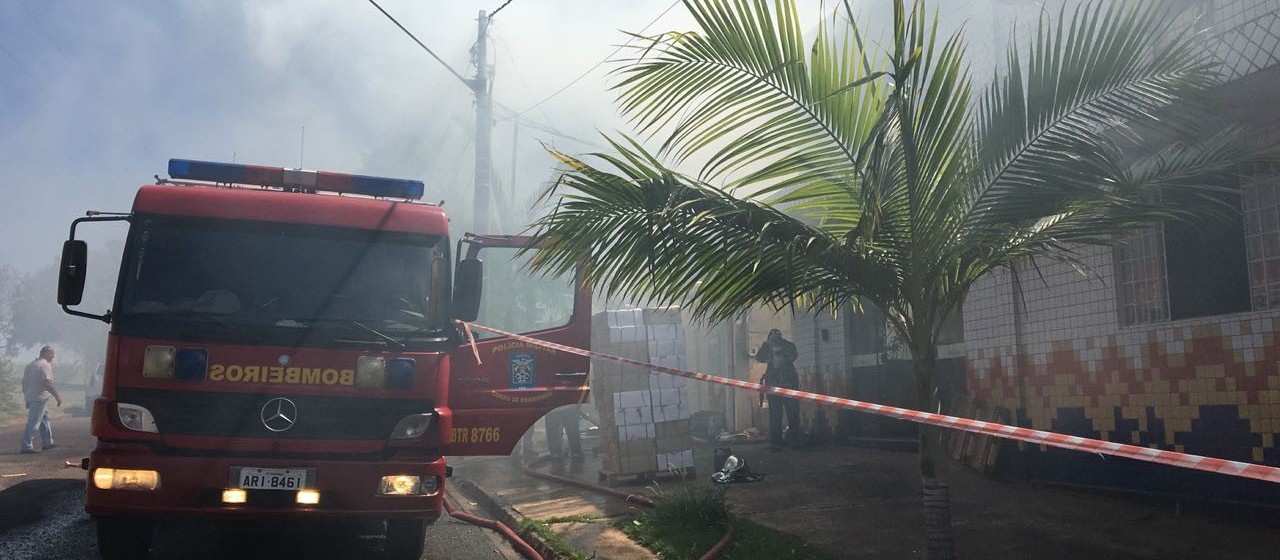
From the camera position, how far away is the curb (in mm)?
6513

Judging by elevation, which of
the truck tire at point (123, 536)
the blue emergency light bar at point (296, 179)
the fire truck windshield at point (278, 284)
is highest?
the blue emergency light bar at point (296, 179)

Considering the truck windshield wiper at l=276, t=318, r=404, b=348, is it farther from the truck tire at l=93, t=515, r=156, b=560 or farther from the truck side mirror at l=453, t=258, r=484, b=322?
the truck tire at l=93, t=515, r=156, b=560

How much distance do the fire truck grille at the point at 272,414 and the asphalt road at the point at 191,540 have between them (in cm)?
135

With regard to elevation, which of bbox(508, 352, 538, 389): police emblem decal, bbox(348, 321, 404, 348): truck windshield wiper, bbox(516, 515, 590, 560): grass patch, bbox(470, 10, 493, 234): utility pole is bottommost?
bbox(516, 515, 590, 560): grass patch

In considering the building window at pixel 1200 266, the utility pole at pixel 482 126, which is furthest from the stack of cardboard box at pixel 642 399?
the utility pole at pixel 482 126

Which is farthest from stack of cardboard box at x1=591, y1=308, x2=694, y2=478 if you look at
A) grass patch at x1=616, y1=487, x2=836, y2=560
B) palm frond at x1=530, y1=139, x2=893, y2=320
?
palm frond at x1=530, y1=139, x2=893, y2=320

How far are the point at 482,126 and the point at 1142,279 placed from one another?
1620 centimetres

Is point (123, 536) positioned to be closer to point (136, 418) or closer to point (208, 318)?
point (136, 418)

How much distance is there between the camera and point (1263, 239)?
6105 mm

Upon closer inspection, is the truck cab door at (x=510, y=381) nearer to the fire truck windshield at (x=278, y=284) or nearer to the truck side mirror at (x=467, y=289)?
the truck side mirror at (x=467, y=289)

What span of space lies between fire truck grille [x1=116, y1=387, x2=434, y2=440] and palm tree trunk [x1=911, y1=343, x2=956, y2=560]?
2857 millimetres

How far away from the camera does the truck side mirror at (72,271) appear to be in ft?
17.6

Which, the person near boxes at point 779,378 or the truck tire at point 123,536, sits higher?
the person near boxes at point 779,378

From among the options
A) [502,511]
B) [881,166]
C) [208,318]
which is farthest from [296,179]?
[881,166]
